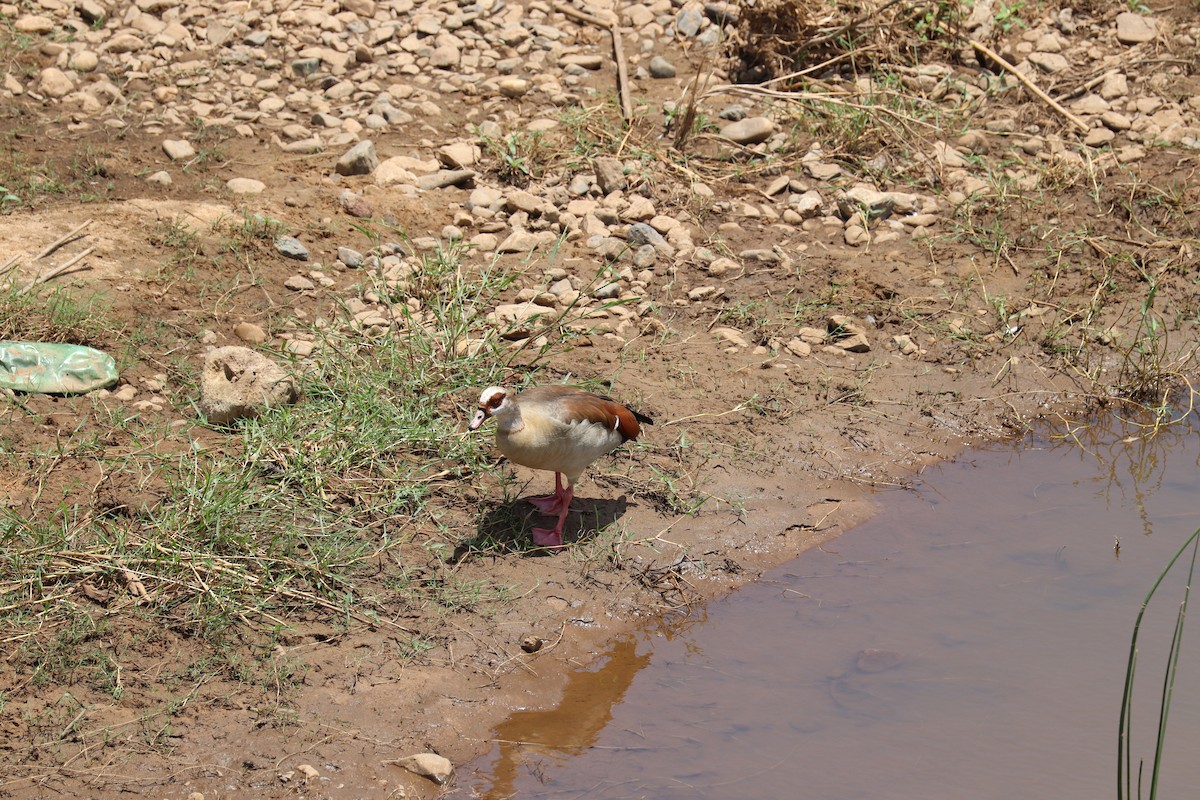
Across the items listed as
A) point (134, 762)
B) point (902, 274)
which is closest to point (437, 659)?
point (134, 762)

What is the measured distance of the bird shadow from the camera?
5133mm

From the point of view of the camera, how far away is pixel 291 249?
22.2ft

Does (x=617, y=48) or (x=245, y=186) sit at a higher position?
(x=617, y=48)

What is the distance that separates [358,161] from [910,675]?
475cm

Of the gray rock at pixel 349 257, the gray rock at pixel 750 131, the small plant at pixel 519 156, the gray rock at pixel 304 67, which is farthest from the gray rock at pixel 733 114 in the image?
the gray rock at pixel 349 257

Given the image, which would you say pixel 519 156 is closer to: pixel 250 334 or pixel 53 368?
pixel 250 334

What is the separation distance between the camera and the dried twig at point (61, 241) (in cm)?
626

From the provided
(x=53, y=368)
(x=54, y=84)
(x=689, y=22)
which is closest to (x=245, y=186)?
(x=54, y=84)

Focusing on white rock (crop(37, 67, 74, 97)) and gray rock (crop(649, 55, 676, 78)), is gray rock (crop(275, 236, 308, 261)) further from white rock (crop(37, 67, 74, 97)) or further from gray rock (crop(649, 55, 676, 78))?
gray rock (crop(649, 55, 676, 78))

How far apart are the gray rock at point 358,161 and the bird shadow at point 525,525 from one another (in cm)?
312

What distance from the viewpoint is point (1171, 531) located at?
570cm

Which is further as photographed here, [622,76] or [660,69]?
[660,69]

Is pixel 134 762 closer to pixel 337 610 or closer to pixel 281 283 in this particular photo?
pixel 337 610

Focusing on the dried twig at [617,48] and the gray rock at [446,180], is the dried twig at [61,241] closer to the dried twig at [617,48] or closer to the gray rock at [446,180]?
the gray rock at [446,180]
